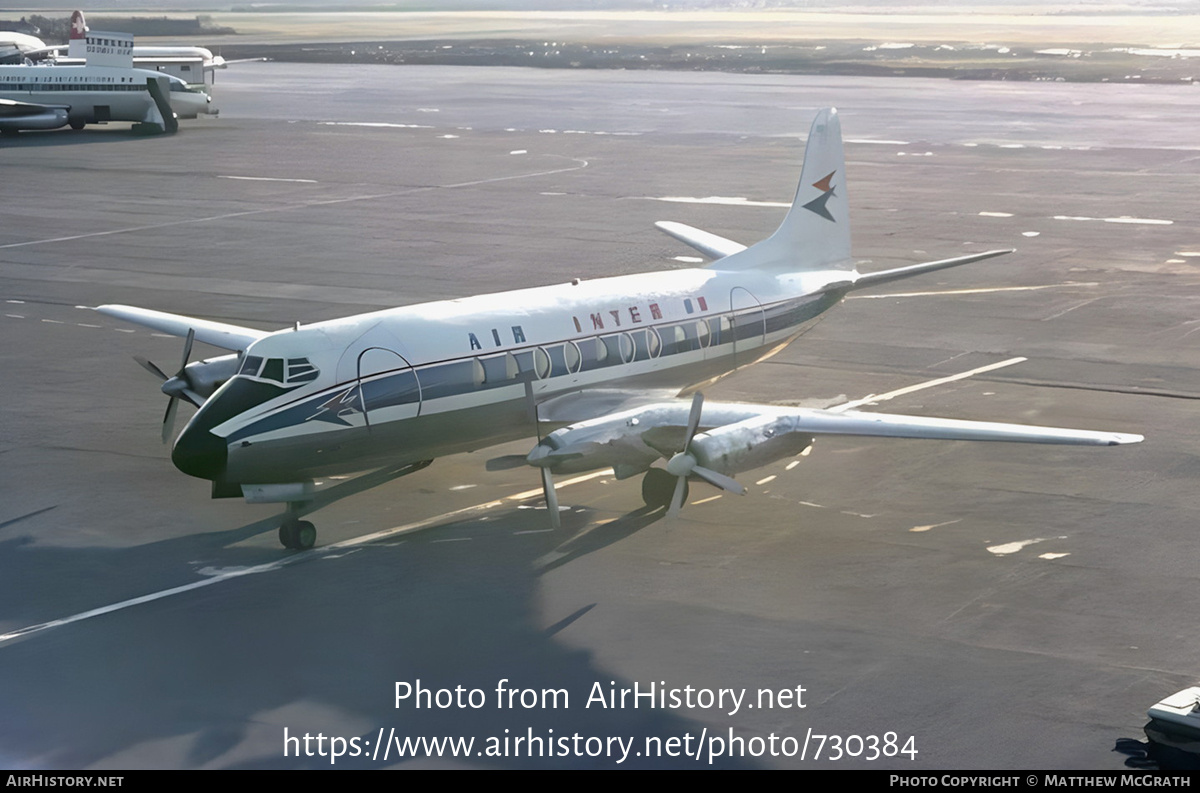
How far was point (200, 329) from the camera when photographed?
32.3 metres

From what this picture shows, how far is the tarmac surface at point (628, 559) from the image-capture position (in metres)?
19.2

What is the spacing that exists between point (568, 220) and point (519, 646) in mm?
44782

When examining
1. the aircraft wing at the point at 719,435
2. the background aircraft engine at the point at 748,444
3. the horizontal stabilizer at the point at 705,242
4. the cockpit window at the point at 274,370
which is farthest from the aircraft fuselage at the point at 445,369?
the horizontal stabilizer at the point at 705,242

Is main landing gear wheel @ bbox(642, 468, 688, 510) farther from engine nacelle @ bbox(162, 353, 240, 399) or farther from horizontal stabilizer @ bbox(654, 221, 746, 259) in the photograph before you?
horizontal stabilizer @ bbox(654, 221, 746, 259)

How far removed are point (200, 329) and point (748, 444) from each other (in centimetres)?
1416

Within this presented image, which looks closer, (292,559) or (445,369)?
(292,559)

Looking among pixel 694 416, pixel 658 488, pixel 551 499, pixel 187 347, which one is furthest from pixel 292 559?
pixel 694 416

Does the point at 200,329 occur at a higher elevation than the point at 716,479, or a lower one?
higher

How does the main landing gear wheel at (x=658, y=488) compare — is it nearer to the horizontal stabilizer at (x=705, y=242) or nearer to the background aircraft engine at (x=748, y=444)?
the background aircraft engine at (x=748, y=444)

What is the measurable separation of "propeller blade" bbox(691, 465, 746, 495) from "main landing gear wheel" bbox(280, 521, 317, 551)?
7076 mm

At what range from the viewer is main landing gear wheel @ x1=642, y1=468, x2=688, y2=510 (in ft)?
90.6

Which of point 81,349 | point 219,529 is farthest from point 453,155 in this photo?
point 219,529

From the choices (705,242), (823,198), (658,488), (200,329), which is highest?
(823,198)

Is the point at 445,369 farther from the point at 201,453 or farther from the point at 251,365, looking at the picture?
the point at 201,453
